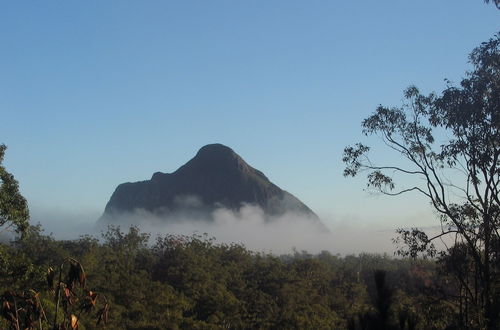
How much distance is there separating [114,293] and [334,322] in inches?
552

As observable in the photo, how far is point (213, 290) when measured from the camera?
4003 cm

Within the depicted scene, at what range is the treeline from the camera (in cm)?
2025

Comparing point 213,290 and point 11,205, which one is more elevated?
point 11,205

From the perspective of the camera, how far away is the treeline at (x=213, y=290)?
20250 millimetres

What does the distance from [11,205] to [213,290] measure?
831 inches

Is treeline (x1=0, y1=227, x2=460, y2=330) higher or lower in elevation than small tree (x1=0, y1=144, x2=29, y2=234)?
lower

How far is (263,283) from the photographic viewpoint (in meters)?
45.4

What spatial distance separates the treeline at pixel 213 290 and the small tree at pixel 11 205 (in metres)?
1.39

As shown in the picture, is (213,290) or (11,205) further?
(213,290)

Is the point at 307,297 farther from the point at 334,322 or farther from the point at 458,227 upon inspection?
the point at 458,227

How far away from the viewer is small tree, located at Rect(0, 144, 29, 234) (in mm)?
21109

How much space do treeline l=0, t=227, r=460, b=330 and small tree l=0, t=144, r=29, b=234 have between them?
1.39m

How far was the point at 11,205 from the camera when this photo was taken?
21.2 meters

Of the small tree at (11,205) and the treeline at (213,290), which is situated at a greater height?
the small tree at (11,205)
